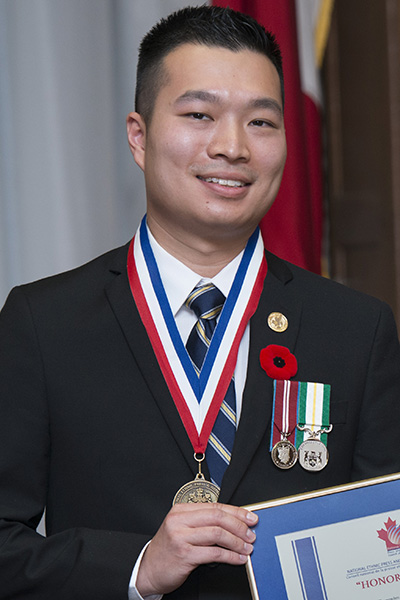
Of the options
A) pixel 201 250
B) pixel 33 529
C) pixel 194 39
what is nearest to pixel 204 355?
pixel 201 250

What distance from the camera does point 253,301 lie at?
4.91ft

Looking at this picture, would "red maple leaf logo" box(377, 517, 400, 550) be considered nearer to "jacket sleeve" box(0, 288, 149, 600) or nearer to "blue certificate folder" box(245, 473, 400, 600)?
"blue certificate folder" box(245, 473, 400, 600)

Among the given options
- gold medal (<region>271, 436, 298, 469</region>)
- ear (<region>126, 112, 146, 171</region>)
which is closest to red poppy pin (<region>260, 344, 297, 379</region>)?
gold medal (<region>271, 436, 298, 469</region>)

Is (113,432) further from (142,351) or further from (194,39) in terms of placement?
(194,39)

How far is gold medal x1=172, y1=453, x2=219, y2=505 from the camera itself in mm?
1333

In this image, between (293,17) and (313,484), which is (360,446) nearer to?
(313,484)

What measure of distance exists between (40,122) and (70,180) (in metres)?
0.18

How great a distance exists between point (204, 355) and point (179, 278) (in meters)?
0.15

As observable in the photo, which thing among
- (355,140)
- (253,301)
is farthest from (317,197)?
(253,301)

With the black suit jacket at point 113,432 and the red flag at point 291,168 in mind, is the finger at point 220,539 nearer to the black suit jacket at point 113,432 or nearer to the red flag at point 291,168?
the black suit jacket at point 113,432

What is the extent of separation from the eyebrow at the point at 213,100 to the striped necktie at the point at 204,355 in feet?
1.08

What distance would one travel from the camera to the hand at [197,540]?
120cm

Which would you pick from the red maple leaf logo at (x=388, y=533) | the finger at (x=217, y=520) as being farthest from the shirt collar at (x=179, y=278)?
the red maple leaf logo at (x=388, y=533)

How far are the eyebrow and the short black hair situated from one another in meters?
0.08
